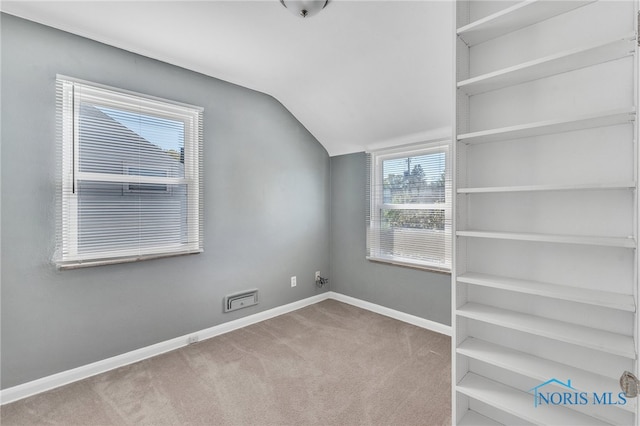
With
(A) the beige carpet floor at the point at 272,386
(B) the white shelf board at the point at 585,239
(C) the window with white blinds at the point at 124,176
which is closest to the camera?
(B) the white shelf board at the point at 585,239

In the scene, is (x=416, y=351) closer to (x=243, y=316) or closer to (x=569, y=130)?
(x=243, y=316)

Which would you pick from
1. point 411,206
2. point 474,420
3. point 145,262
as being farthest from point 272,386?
point 411,206

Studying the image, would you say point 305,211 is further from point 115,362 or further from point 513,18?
point 513,18

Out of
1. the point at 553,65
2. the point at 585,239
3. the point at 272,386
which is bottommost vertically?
the point at 272,386

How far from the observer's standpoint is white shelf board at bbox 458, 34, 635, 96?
1092 mm

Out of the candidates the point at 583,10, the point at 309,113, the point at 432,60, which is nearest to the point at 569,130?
the point at 583,10

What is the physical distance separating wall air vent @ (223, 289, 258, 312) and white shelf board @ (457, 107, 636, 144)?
2394 millimetres

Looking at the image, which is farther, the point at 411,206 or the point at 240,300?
the point at 411,206

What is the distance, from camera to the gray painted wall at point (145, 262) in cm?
183

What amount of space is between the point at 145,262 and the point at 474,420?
8.11ft

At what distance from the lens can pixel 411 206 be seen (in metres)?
3.05

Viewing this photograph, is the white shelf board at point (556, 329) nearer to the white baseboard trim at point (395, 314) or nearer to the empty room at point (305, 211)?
the empty room at point (305, 211)

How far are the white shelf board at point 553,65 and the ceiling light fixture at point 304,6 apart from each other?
0.97 m

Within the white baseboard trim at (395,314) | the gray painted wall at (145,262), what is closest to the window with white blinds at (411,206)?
the white baseboard trim at (395,314)
